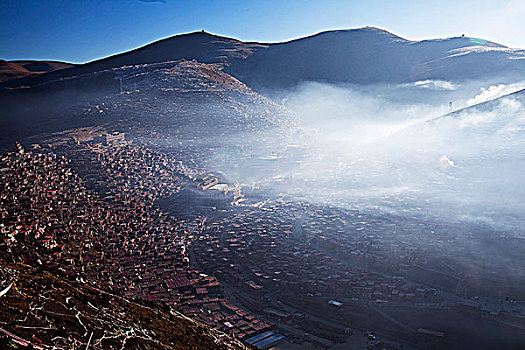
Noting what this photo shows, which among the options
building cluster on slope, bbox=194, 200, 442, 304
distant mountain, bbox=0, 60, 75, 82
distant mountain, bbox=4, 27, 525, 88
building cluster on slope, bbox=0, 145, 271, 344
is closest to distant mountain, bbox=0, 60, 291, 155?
building cluster on slope, bbox=0, 145, 271, 344

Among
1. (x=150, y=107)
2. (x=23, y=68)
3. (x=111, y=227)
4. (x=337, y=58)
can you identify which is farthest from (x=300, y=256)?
(x=23, y=68)

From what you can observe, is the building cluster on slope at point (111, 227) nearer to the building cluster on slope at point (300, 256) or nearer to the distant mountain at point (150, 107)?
the building cluster on slope at point (300, 256)

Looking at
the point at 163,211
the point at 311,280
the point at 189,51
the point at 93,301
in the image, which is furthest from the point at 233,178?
the point at 189,51

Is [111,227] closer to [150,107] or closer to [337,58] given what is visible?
[150,107]

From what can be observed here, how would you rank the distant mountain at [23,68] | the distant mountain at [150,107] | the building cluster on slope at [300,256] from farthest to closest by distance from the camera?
1. the distant mountain at [23,68]
2. the distant mountain at [150,107]
3. the building cluster on slope at [300,256]

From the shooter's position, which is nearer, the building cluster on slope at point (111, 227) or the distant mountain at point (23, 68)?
the building cluster on slope at point (111, 227)

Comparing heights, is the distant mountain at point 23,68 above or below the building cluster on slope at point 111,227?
above

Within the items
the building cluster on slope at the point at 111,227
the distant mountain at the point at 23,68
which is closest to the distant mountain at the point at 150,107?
the building cluster on slope at the point at 111,227
